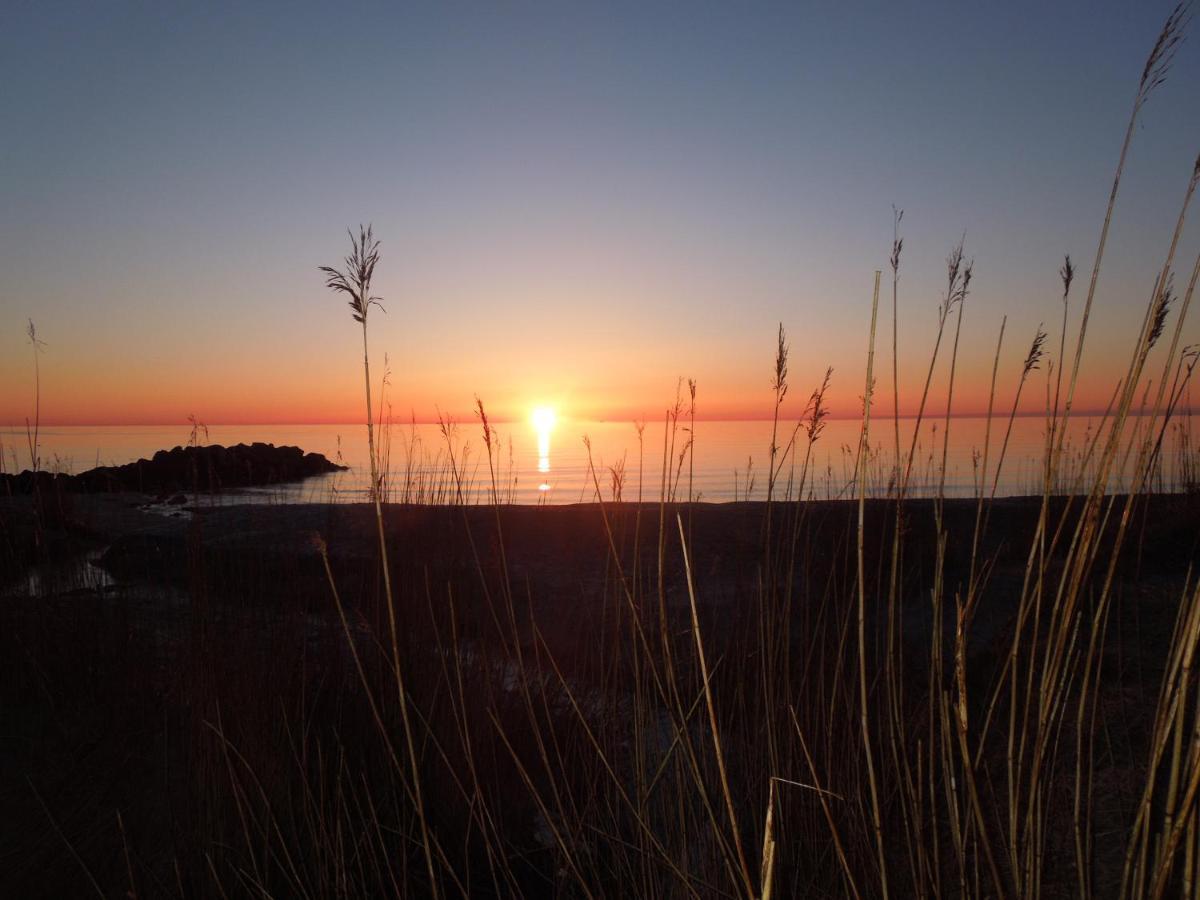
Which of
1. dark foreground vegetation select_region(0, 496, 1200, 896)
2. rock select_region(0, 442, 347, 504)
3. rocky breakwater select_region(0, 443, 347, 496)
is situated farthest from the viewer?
rocky breakwater select_region(0, 443, 347, 496)

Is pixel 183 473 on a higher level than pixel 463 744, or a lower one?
higher

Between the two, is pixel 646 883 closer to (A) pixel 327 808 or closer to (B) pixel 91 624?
(A) pixel 327 808

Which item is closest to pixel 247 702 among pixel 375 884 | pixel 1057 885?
pixel 375 884

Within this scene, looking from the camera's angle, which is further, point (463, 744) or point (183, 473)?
point (183, 473)

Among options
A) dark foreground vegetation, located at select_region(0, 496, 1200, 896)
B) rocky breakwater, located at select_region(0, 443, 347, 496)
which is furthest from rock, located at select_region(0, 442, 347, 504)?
dark foreground vegetation, located at select_region(0, 496, 1200, 896)

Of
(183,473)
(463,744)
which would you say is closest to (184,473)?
(183,473)

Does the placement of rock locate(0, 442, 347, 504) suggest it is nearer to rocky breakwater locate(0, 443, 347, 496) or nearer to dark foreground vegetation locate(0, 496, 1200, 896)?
rocky breakwater locate(0, 443, 347, 496)

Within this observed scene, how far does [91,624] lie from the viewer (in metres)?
2.64

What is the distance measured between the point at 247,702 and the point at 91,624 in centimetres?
119

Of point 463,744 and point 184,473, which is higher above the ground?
point 184,473

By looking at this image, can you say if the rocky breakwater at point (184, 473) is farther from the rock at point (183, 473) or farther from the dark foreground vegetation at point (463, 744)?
the dark foreground vegetation at point (463, 744)

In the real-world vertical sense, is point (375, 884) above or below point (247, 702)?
below

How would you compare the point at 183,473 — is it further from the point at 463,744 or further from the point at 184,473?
the point at 463,744

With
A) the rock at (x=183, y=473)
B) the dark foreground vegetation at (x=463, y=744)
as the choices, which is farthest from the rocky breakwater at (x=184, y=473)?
the dark foreground vegetation at (x=463, y=744)
